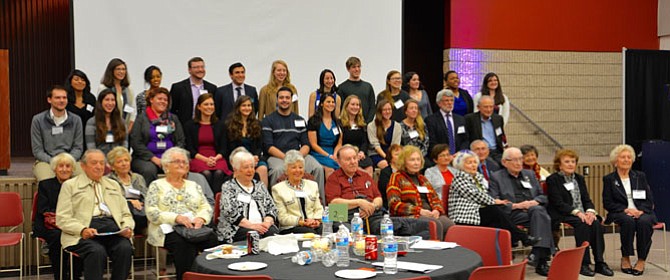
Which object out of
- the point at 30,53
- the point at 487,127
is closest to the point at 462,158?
the point at 487,127

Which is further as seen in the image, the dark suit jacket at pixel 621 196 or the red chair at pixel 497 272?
the dark suit jacket at pixel 621 196

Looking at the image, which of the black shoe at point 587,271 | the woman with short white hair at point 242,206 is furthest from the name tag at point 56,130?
the black shoe at point 587,271

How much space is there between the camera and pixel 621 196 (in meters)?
7.21

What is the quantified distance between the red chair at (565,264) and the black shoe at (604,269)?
314cm

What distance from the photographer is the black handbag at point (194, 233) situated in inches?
218

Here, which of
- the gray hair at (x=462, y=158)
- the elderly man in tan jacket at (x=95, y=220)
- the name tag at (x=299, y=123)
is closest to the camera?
the elderly man in tan jacket at (x=95, y=220)

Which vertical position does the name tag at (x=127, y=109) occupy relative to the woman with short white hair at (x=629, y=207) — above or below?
above

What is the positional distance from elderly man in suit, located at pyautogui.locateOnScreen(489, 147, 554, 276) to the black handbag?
9.05 ft

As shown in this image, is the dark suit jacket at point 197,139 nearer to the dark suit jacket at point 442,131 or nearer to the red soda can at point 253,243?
the dark suit jacket at point 442,131

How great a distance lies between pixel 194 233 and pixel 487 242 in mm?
2099

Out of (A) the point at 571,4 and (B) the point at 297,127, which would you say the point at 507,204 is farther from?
(A) the point at 571,4

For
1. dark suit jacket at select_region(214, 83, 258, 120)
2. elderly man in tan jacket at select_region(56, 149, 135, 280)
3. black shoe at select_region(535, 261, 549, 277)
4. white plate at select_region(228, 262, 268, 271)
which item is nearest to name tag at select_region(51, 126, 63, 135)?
elderly man in tan jacket at select_region(56, 149, 135, 280)

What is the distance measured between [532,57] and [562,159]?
4106mm

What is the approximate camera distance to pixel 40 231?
5.82m
